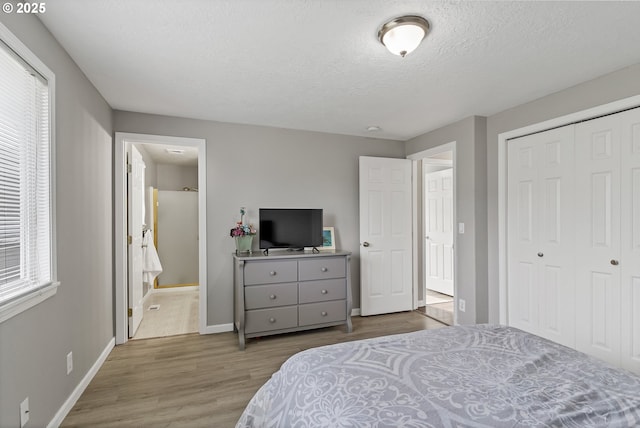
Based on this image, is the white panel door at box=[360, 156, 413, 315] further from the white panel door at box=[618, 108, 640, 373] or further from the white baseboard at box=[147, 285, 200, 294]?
the white baseboard at box=[147, 285, 200, 294]

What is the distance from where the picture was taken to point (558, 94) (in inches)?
111

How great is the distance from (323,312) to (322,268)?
1.61ft

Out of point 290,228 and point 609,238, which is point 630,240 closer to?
point 609,238

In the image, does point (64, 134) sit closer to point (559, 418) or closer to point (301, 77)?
point (301, 77)

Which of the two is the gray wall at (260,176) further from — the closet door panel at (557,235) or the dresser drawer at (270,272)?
the closet door panel at (557,235)

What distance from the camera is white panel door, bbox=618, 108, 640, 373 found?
2334 millimetres

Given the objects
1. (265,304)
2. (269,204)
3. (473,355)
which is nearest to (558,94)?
(473,355)

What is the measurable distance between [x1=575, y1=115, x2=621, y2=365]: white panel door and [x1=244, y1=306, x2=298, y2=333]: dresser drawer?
2597mm

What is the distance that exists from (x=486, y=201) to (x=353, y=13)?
8.51ft

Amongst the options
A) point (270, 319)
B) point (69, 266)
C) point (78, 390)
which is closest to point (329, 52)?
point (69, 266)

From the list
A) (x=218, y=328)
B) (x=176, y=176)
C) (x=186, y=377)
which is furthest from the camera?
(x=176, y=176)

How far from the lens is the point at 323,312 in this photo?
3.53 meters

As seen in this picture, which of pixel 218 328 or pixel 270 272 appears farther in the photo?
pixel 218 328

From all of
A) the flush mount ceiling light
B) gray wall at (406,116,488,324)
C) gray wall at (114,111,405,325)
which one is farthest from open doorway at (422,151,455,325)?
the flush mount ceiling light
